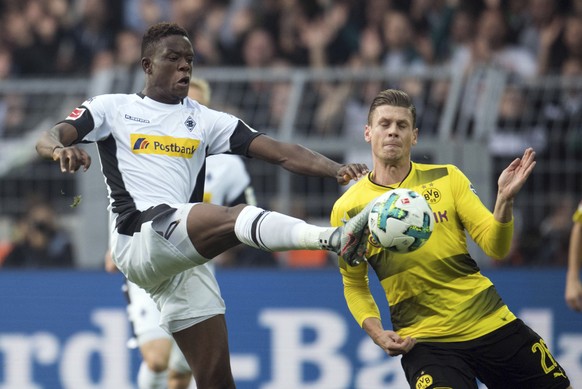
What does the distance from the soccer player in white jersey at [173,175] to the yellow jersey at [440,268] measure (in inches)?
13.0

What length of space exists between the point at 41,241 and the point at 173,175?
13.1 feet

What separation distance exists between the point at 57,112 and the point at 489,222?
552 centimetres

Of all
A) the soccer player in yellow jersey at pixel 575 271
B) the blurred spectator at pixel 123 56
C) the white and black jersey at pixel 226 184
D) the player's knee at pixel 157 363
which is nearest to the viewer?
the soccer player in yellow jersey at pixel 575 271

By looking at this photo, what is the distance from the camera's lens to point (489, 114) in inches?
364

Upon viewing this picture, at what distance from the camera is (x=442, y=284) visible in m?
5.71

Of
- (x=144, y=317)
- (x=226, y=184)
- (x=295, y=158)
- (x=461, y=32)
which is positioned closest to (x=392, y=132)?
(x=295, y=158)

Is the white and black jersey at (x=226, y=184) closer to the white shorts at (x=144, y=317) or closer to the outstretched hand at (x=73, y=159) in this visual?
the white shorts at (x=144, y=317)

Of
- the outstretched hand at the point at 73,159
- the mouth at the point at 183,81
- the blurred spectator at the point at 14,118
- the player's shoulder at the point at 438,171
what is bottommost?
the blurred spectator at the point at 14,118

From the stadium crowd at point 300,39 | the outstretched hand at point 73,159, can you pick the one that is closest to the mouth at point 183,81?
the outstretched hand at point 73,159

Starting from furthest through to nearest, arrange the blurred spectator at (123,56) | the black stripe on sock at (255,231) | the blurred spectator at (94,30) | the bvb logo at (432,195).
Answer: the blurred spectator at (94,30) < the blurred spectator at (123,56) < the bvb logo at (432,195) < the black stripe on sock at (255,231)

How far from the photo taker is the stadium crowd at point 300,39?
10109 mm

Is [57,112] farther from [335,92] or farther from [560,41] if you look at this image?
[560,41]

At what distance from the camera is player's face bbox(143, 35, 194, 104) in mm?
5953

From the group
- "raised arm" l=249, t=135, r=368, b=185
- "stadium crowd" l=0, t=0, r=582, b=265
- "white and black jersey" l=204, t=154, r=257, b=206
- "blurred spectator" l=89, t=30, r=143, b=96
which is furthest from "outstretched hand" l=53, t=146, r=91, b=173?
"blurred spectator" l=89, t=30, r=143, b=96
